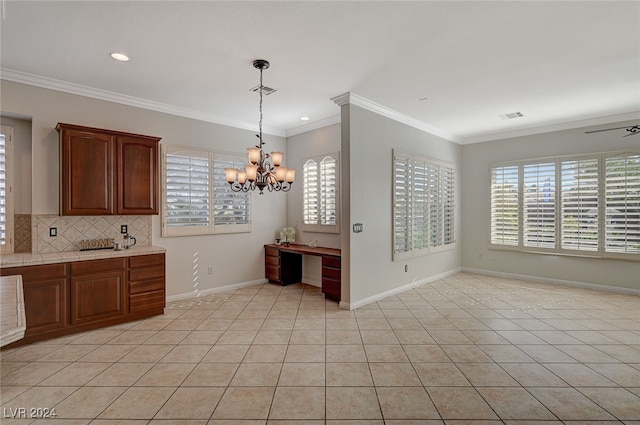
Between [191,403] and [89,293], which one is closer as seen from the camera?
[191,403]

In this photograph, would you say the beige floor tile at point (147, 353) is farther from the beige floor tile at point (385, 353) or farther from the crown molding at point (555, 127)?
the crown molding at point (555, 127)

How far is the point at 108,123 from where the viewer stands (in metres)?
4.25

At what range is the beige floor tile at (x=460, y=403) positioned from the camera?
7.13 ft

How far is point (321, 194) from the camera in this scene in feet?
18.4

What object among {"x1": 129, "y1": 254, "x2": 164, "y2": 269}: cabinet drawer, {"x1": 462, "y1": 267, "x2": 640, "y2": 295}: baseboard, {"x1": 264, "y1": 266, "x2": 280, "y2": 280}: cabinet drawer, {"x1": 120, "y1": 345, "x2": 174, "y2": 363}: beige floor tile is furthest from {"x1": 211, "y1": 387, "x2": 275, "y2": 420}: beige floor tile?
{"x1": 462, "y1": 267, "x2": 640, "y2": 295}: baseboard

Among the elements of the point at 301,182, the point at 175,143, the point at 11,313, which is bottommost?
the point at 11,313

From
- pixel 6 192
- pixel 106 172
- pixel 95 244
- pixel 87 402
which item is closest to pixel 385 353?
pixel 87 402

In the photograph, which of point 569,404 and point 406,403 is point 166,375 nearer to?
point 406,403

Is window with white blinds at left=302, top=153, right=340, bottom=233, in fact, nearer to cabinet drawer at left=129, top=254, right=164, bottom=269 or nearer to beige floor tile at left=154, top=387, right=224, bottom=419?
cabinet drawer at left=129, top=254, right=164, bottom=269

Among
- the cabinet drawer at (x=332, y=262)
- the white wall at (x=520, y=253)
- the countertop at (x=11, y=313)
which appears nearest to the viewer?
the countertop at (x=11, y=313)

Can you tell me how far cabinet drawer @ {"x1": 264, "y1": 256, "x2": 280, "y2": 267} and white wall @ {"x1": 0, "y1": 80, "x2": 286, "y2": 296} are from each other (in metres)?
0.09

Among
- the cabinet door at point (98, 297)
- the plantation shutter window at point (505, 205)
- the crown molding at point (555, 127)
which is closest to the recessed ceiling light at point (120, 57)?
the cabinet door at point (98, 297)

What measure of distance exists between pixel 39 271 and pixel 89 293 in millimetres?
545

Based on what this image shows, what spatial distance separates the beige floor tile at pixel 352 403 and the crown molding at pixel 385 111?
3.52m
